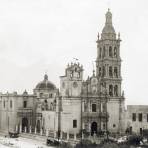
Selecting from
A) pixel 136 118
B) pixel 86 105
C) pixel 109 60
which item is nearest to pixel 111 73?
pixel 109 60

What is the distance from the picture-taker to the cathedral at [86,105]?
199ft

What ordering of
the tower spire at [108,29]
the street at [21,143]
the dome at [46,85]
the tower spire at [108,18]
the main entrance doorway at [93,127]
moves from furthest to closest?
the dome at [46,85]
the tower spire at [108,18]
the tower spire at [108,29]
the main entrance doorway at [93,127]
the street at [21,143]

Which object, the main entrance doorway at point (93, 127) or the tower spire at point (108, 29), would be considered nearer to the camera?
the main entrance doorway at point (93, 127)

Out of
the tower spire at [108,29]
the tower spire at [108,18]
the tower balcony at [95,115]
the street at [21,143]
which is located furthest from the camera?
the tower spire at [108,18]

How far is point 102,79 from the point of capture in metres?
63.6

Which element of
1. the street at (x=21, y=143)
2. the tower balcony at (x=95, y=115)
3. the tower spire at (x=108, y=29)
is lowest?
the street at (x=21, y=143)

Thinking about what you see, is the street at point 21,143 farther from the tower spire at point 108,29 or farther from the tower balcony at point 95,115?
the tower spire at point 108,29

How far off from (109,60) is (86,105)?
729 cm

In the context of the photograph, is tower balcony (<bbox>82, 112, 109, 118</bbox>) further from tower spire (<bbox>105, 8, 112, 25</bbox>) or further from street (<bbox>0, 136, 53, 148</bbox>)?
tower spire (<bbox>105, 8, 112, 25</bbox>)

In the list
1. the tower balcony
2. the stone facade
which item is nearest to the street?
the tower balcony

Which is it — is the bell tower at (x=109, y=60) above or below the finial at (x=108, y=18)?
below

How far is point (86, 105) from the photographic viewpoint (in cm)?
6191

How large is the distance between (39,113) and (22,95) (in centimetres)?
421

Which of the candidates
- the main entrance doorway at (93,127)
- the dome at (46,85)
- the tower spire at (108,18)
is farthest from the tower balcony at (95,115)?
the dome at (46,85)
